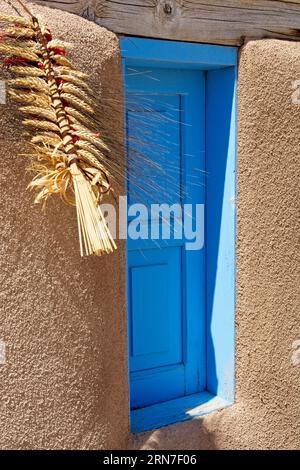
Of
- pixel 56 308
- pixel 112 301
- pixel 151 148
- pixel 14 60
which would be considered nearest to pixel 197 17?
pixel 151 148

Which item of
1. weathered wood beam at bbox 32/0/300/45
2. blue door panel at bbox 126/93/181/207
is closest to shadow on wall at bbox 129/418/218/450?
blue door panel at bbox 126/93/181/207

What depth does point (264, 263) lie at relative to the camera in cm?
279

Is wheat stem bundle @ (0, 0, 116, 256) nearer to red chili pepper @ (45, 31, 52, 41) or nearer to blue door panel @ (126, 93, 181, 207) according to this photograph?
red chili pepper @ (45, 31, 52, 41)

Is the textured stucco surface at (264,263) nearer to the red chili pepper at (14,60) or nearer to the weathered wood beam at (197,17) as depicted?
the weathered wood beam at (197,17)

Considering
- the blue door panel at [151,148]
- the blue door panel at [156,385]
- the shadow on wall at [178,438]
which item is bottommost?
the shadow on wall at [178,438]

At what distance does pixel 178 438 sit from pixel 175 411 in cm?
14

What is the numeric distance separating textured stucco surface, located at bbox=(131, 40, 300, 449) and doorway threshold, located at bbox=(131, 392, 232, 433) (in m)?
0.04

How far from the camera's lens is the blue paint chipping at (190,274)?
108 inches

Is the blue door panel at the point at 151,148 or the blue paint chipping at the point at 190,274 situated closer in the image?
the blue door panel at the point at 151,148

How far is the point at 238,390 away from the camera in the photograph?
2865mm

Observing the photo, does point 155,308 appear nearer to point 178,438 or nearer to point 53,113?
point 178,438

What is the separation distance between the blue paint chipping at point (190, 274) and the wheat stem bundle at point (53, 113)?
68cm

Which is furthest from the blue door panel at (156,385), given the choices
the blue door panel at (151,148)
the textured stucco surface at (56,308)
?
the blue door panel at (151,148)
